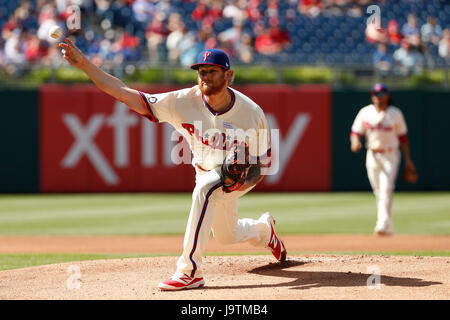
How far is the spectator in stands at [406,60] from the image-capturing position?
16844 mm

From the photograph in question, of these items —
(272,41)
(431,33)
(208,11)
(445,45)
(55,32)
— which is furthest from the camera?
(208,11)

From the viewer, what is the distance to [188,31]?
728 inches

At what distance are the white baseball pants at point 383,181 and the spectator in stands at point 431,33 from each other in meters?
8.68

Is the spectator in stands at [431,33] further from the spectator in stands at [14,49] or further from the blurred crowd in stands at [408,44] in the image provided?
the spectator in stands at [14,49]

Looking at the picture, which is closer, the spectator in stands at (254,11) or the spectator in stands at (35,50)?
the spectator in stands at (35,50)

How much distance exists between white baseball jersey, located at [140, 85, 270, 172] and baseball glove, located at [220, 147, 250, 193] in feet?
0.59

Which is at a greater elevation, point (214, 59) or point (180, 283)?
point (214, 59)

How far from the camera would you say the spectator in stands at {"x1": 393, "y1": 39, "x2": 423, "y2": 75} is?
1684 centimetres

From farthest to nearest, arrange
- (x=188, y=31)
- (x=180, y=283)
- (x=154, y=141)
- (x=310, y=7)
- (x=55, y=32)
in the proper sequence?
(x=310, y=7) < (x=188, y=31) < (x=154, y=141) < (x=180, y=283) < (x=55, y=32)

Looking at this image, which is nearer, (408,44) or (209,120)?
(209,120)

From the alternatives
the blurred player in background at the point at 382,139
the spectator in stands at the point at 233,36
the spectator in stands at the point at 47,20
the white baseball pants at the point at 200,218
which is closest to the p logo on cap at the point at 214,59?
the white baseball pants at the point at 200,218

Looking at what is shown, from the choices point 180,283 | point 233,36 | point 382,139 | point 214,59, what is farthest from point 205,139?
point 233,36

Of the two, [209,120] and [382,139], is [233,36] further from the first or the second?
[209,120]

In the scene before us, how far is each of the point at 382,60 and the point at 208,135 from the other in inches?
459
